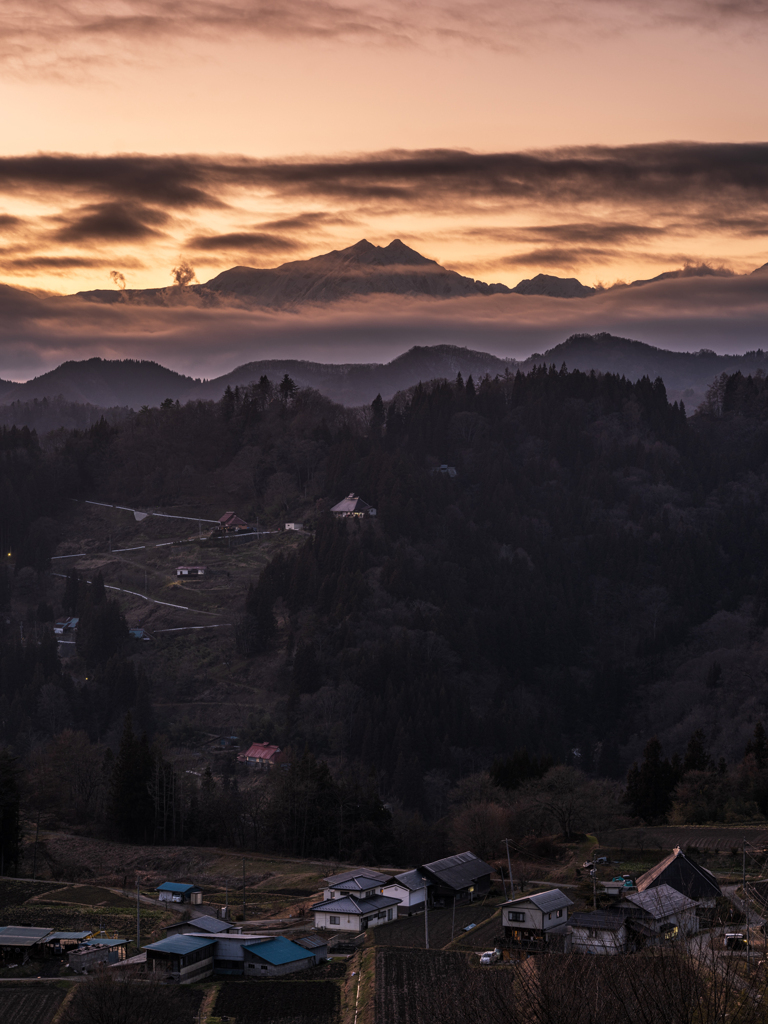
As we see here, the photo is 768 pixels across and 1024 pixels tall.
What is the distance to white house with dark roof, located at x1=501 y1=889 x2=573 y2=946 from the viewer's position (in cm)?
3553

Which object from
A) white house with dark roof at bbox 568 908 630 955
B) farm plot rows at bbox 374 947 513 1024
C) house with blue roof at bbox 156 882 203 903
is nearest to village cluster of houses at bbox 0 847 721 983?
white house with dark roof at bbox 568 908 630 955

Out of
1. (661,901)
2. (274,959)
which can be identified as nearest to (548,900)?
(661,901)

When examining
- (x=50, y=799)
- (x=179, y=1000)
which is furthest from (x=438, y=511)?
(x=179, y=1000)

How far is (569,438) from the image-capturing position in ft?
504

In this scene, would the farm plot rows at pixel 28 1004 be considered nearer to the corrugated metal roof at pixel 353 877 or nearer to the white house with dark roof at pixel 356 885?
the white house with dark roof at pixel 356 885

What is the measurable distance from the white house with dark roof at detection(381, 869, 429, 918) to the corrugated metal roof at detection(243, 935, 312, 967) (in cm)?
642

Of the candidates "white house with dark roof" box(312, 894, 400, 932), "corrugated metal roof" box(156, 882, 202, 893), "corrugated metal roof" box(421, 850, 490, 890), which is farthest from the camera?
"corrugated metal roof" box(156, 882, 202, 893)

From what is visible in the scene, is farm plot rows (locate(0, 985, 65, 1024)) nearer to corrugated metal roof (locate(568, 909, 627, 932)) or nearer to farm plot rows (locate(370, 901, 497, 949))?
farm plot rows (locate(370, 901, 497, 949))

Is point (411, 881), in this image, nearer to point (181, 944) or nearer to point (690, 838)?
point (181, 944)

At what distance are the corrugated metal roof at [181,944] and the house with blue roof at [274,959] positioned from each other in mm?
1382

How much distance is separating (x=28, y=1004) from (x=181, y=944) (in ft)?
16.7

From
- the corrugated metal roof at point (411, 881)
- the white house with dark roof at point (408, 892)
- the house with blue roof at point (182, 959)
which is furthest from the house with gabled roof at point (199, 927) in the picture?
the corrugated metal roof at point (411, 881)

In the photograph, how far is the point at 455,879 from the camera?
4241 centimetres

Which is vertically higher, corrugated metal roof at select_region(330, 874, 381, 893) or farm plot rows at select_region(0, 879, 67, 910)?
corrugated metal roof at select_region(330, 874, 381, 893)
